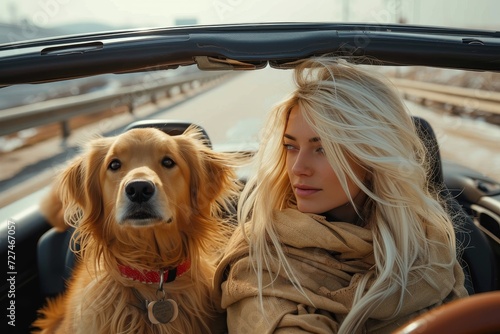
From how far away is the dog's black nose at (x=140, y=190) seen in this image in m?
2.35

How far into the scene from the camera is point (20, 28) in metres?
2.62

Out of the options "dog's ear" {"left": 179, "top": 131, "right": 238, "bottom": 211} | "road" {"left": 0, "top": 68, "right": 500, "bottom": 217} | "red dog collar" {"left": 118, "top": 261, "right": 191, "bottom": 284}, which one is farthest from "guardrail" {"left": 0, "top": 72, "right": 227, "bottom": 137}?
"red dog collar" {"left": 118, "top": 261, "right": 191, "bottom": 284}

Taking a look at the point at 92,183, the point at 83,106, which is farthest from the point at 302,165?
the point at 83,106

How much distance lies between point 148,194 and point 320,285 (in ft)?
2.71

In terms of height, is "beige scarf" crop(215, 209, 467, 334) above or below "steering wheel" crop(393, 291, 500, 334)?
below

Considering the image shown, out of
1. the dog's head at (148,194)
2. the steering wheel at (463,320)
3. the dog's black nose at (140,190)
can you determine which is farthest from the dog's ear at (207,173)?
the steering wheel at (463,320)

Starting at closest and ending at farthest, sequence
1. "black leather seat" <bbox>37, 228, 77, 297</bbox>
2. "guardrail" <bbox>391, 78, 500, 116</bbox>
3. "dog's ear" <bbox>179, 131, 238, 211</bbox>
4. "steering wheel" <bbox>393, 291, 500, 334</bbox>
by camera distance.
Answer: "steering wheel" <bbox>393, 291, 500, 334</bbox> < "dog's ear" <bbox>179, 131, 238, 211</bbox> < "black leather seat" <bbox>37, 228, 77, 297</bbox> < "guardrail" <bbox>391, 78, 500, 116</bbox>

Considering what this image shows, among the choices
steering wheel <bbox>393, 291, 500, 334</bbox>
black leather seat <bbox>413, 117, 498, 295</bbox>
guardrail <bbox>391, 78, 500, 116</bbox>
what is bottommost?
guardrail <bbox>391, 78, 500, 116</bbox>

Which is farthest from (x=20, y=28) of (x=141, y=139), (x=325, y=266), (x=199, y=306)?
(x=325, y=266)

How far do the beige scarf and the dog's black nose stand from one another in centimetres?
50

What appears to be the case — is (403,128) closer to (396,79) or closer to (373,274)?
(396,79)

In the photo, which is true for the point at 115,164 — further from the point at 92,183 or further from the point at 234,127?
the point at 234,127

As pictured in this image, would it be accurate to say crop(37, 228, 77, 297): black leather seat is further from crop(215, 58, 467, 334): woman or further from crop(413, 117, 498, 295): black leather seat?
crop(413, 117, 498, 295): black leather seat

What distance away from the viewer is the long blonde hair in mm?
2281
